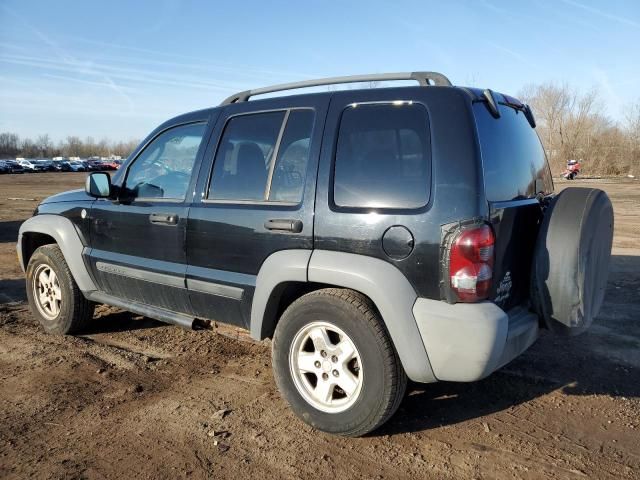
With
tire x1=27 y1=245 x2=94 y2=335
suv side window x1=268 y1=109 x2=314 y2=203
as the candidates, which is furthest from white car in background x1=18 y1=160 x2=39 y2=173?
suv side window x1=268 y1=109 x2=314 y2=203

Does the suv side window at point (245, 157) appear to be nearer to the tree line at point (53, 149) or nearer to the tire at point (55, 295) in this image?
the tire at point (55, 295)

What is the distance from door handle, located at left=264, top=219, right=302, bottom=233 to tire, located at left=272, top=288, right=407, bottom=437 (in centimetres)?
39

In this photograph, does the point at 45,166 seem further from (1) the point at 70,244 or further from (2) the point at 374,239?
(2) the point at 374,239

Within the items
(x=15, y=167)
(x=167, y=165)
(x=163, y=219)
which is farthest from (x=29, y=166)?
(x=163, y=219)

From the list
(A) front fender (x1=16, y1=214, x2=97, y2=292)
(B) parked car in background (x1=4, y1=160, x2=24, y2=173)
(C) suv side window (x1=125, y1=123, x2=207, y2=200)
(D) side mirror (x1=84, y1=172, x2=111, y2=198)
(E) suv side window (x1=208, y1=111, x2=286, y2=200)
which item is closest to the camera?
(E) suv side window (x1=208, y1=111, x2=286, y2=200)

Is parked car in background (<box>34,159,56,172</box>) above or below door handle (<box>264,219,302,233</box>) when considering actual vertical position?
below

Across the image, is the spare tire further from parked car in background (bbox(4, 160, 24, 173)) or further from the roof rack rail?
parked car in background (bbox(4, 160, 24, 173))

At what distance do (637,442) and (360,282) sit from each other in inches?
70.4

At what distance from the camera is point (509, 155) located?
302 cm

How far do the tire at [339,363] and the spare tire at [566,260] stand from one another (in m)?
0.89

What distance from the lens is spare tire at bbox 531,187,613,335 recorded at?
Result: 2.86m

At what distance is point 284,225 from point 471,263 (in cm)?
110

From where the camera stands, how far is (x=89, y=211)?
14.4 ft

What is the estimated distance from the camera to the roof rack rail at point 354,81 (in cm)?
309
